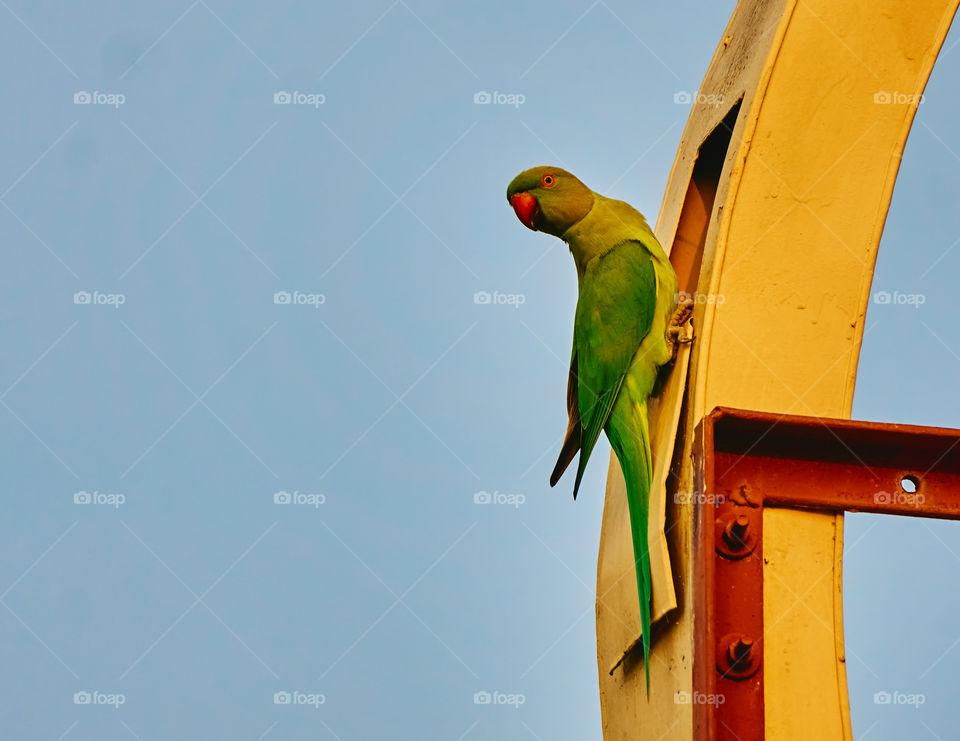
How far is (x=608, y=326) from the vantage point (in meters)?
5.02

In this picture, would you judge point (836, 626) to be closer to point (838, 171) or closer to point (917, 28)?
point (838, 171)

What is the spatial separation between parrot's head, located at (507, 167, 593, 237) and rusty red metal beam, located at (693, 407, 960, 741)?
2.53 metres

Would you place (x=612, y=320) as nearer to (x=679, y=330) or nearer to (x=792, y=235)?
(x=679, y=330)

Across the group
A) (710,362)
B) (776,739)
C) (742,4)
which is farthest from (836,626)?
(742,4)

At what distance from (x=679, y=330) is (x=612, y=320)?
834 millimetres

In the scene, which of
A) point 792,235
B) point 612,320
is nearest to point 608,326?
point 612,320

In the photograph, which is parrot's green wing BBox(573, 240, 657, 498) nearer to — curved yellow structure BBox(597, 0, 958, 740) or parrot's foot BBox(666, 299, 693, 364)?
parrot's foot BBox(666, 299, 693, 364)

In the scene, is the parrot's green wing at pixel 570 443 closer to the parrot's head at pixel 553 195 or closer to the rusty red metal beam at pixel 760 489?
the parrot's head at pixel 553 195

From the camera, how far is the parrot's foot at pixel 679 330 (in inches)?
164

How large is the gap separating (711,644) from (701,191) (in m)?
2.50

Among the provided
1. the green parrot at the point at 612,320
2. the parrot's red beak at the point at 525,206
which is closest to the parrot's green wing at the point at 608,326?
the green parrot at the point at 612,320

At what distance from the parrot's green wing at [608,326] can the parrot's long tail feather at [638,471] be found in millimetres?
102

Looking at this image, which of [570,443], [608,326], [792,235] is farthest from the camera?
[608,326]

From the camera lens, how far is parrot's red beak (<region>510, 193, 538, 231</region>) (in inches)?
220
